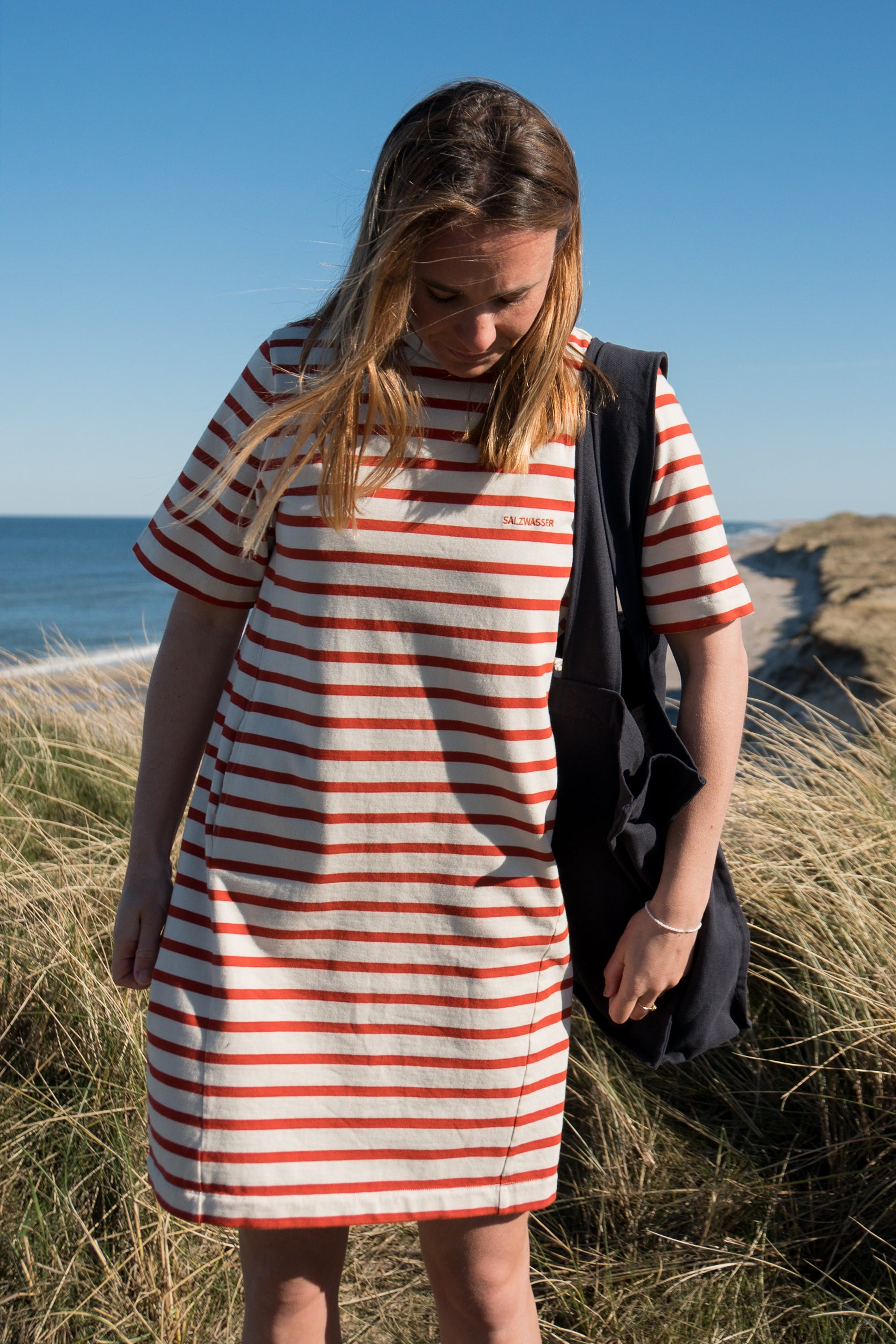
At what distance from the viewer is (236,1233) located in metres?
2.12

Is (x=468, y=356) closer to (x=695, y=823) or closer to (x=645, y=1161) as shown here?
(x=695, y=823)

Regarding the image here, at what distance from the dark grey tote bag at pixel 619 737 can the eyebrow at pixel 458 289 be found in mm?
145

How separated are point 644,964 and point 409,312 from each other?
937 millimetres

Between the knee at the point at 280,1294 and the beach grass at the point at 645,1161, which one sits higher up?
the knee at the point at 280,1294

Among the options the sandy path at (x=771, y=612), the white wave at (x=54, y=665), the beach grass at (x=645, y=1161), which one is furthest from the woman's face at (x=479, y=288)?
the sandy path at (x=771, y=612)

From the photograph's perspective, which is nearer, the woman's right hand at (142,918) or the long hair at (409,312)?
the long hair at (409,312)

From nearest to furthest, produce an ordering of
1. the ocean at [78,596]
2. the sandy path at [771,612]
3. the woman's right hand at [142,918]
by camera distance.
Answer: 1. the woman's right hand at [142,918]
2. the sandy path at [771,612]
3. the ocean at [78,596]

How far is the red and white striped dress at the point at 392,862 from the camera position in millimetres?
1236

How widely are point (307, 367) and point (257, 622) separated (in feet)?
1.19

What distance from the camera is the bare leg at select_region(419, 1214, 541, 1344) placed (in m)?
1.32

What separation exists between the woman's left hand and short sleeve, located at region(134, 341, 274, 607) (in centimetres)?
72

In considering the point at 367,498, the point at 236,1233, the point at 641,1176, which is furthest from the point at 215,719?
the point at 641,1176

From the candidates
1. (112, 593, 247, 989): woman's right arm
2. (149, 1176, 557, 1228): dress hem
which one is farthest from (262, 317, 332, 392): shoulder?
(149, 1176, 557, 1228): dress hem

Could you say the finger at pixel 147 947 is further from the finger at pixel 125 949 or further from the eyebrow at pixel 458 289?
the eyebrow at pixel 458 289
